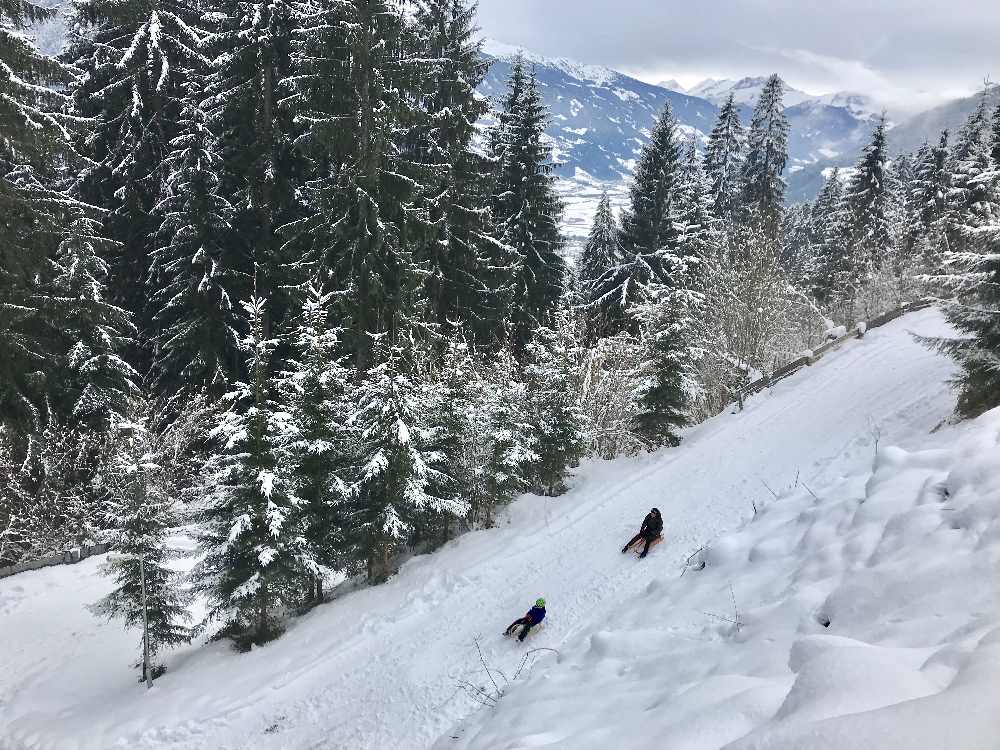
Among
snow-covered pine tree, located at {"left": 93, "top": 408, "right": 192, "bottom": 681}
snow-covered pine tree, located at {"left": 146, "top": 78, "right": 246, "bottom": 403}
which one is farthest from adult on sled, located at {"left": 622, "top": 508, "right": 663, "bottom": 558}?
snow-covered pine tree, located at {"left": 146, "top": 78, "right": 246, "bottom": 403}

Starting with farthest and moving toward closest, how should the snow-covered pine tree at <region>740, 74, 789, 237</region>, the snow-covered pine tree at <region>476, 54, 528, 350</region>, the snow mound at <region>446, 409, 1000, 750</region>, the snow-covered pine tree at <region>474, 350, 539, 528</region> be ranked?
1. the snow-covered pine tree at <region>740, 74, 789, 237</region>
2. the snow-covered pine tree at <region>476, 54, 528, 350</region>
3. the snow-covered pine tree at <region>474, 350, 539, 528</region>
4. the snow mound at <region>446, 409, 1000, 750</region>

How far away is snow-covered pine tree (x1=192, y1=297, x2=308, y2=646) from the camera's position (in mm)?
11289

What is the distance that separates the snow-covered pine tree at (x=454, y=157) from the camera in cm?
2081

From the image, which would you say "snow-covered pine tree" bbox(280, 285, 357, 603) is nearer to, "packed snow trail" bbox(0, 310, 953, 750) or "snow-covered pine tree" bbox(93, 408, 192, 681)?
"packed snow trail" bbox(0, 310, 953, 750)

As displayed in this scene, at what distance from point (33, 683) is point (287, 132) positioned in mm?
16619

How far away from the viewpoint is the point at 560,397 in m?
16.1

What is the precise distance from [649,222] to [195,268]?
74.3 ft

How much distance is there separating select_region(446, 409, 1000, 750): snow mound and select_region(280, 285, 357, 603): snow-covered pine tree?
736 centimetres

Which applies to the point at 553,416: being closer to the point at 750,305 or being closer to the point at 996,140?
the point at 750,305

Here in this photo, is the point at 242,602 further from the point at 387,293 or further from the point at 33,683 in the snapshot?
the point at 387,293

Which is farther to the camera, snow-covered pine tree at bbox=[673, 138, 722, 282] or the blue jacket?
snow-covered pine tree at bbox=[673, 138, 722, 282]

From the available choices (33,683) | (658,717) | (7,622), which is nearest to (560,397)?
(658,717)

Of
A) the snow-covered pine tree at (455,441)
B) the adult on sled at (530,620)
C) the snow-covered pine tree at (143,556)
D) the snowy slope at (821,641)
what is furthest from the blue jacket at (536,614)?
the snow-covered pine tree at (143,556)

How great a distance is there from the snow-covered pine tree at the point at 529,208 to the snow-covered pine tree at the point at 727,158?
21964 millimetres
